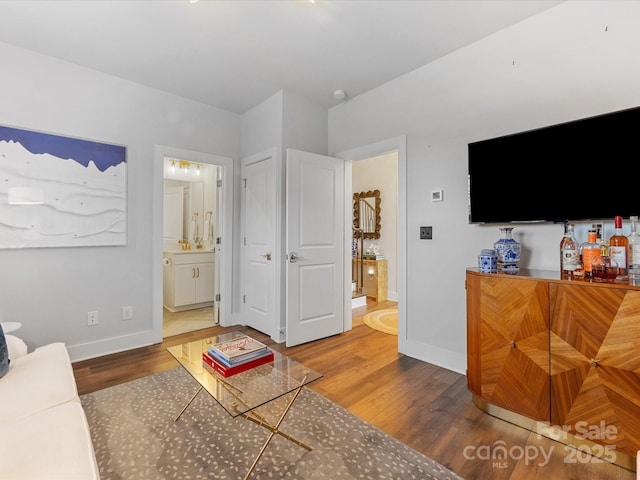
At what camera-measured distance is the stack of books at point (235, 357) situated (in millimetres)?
1646

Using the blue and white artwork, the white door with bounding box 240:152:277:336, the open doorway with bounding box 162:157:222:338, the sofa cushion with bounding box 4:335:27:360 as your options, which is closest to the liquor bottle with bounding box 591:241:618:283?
→ the white door with bounding box 240:152:277:336

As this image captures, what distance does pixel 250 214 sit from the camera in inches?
145

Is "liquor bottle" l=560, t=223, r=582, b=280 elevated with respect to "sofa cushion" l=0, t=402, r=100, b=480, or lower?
elevated

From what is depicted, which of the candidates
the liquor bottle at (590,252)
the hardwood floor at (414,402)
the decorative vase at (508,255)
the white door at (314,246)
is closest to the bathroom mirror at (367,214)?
the white door at (314,246)

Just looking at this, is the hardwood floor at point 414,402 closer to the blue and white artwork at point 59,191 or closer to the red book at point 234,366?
the red book at point 234,366

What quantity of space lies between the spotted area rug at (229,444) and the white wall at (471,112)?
4.06ft

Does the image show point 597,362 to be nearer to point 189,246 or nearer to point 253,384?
point 253,384

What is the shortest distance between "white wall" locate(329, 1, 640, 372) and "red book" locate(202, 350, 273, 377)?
1.61 meters

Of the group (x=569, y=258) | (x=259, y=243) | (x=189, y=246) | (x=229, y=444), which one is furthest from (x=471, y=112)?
(x=189, y=246)

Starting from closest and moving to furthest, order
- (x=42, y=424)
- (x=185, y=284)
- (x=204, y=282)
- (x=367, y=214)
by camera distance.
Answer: (x=42, y=424) < (x=185, y=284) < (x=204, y=282) < (x=367, y=214)

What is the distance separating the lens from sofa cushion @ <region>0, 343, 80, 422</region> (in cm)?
128

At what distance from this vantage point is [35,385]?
1.43m

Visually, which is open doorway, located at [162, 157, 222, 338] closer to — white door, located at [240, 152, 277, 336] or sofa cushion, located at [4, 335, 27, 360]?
white door, located at [240, 152, 277, 336]

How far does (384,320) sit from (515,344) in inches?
88.8
